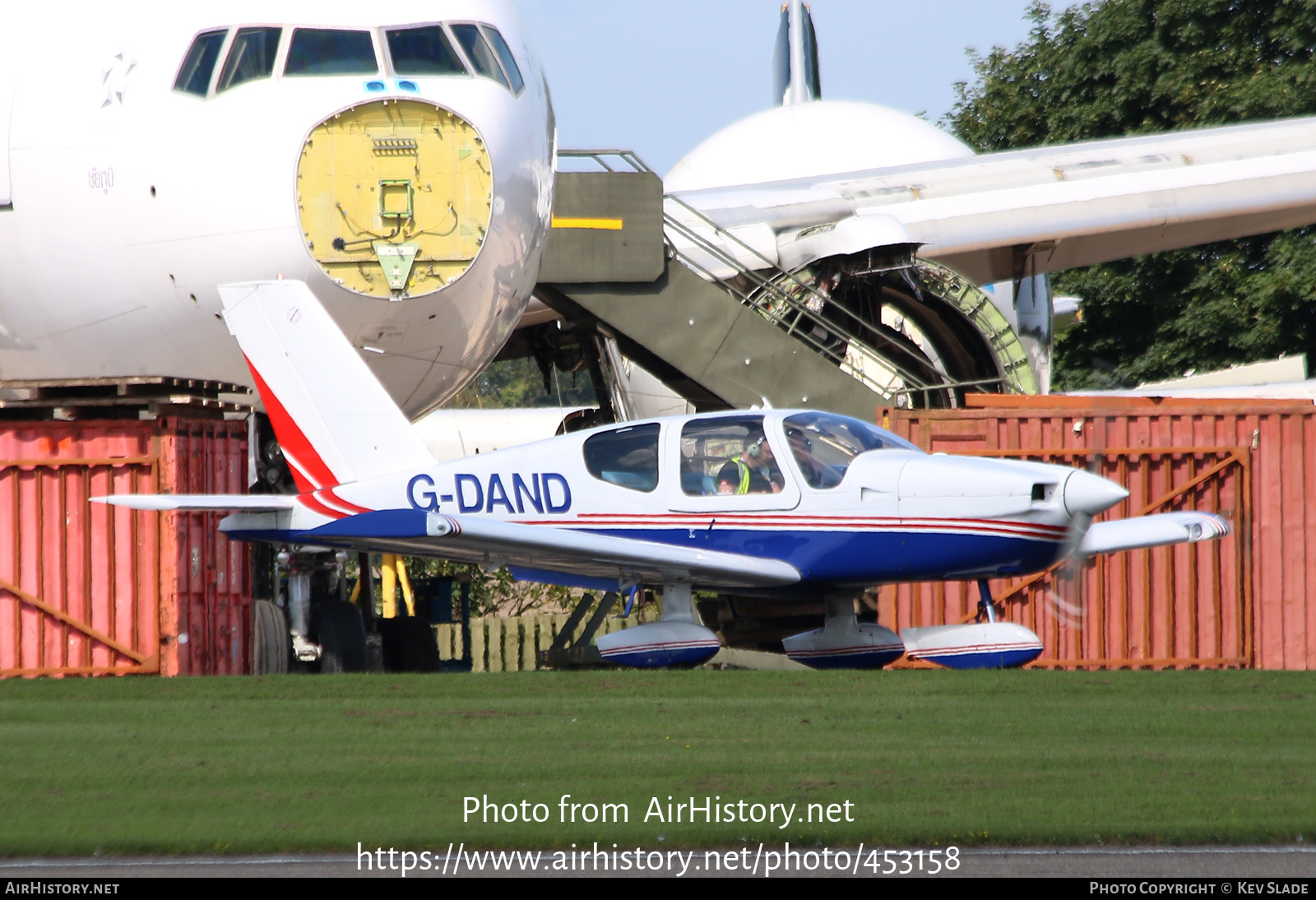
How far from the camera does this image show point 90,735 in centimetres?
924

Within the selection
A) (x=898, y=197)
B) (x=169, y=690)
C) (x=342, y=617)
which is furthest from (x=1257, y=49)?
(x=169, y=690)

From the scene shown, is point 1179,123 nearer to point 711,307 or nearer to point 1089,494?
point 711,307

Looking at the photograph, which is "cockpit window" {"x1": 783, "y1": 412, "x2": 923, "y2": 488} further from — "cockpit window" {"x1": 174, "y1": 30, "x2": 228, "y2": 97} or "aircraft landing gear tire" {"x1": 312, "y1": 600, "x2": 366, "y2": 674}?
"cockpit window" {"x1": 174, "y1": 30, "x2": 228, "y2": 97}

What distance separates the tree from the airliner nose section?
25740mm

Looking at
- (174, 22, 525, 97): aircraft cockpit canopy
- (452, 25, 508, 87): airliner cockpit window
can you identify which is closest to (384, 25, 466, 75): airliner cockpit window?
(174, 22, 525, 97): aircraft cockpit canopy

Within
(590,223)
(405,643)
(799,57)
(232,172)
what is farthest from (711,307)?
(799,57)

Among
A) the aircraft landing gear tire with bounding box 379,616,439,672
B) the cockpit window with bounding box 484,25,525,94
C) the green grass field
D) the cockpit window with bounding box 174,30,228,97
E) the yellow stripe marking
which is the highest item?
the cockpit window with bounding box 484,25,525,94

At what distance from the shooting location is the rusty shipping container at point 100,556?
1341 cm

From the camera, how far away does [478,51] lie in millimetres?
13969

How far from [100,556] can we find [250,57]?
4.10 meters

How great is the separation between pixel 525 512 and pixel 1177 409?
582 centimetres

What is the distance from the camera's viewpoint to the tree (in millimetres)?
37281

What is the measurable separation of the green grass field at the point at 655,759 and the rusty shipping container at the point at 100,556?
55.4 inches
